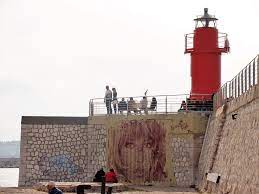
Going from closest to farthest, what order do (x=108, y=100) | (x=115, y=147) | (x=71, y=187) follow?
(x=71, y=187)
(x=115, y=147)
(x=108, y=100)

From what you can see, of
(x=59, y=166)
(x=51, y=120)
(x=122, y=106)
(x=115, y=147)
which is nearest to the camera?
(x=115, y=147)

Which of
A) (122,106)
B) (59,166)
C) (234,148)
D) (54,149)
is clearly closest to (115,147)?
(122,106)

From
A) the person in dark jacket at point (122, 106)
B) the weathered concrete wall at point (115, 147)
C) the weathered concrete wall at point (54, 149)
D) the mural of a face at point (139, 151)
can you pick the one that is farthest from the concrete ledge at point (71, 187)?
the weathered concrete wall at point (54, 149)

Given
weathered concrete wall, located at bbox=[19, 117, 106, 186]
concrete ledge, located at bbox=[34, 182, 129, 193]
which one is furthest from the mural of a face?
weathered concrete wall, located at bbox=[19, 117, 106, 186]

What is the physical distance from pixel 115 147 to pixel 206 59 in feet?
21.7

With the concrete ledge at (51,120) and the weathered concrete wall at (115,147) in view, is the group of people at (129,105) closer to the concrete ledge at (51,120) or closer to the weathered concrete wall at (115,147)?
the weathered concrete wall at (115,147)

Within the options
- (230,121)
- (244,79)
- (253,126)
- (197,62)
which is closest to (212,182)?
(230,121)

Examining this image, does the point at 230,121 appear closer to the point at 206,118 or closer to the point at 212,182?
the point at 212,182

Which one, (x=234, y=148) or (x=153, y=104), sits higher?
(x=153, y=104)

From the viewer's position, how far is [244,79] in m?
23.4

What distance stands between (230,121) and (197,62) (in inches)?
410

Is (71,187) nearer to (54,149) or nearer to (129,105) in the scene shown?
(129,105)

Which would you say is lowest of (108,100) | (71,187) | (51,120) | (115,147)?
(71,187)

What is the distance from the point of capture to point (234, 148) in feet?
74.5
